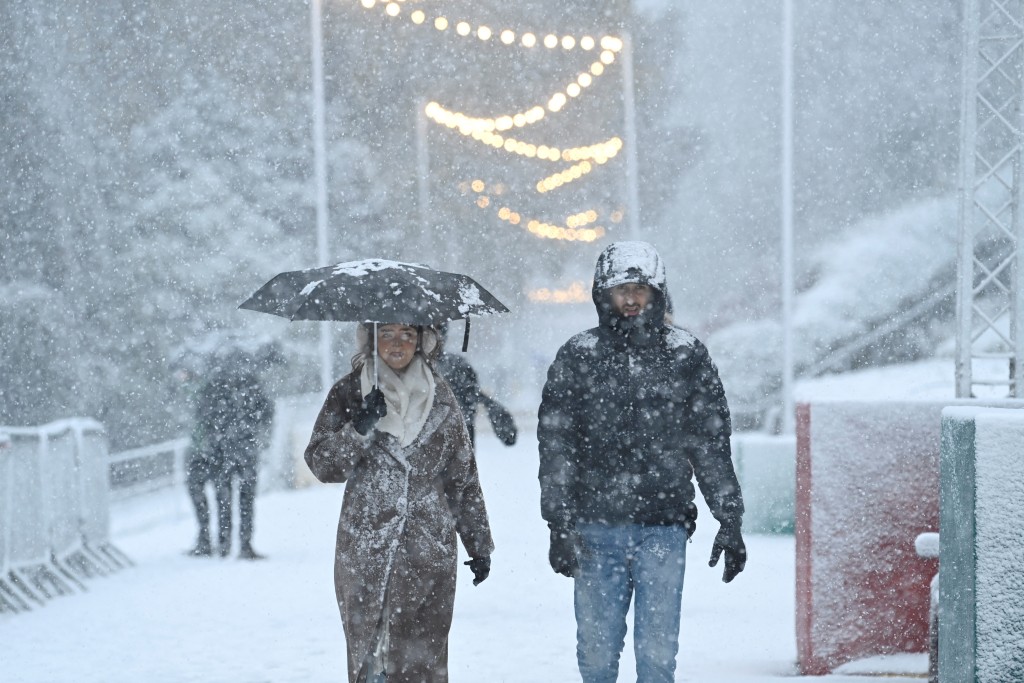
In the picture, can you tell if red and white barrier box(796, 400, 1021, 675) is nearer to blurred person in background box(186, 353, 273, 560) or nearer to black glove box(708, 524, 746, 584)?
black glove box(708, 524, 746, 584)

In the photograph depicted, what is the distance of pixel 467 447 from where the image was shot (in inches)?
183

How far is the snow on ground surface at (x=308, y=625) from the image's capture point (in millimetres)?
6570

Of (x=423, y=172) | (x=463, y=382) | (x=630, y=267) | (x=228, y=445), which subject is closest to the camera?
(x=630, y=267)

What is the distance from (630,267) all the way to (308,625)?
422cm

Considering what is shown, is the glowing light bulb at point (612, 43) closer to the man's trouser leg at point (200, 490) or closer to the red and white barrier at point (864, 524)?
the man's trouser leg at point (200, 490)

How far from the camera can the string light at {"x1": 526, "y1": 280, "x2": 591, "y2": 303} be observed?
133ft

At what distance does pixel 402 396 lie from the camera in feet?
14.9

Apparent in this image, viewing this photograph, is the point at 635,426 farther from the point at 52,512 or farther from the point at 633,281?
the point at 52,512

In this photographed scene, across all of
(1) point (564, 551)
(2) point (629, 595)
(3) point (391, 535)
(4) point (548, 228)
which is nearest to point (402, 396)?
(3) point (391, 535)

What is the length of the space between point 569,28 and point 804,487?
34.4 metres

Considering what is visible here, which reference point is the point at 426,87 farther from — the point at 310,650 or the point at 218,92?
the point at 310,650

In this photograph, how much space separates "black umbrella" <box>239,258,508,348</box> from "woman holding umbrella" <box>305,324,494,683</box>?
0.62 ft

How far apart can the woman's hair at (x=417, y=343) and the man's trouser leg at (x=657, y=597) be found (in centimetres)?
97

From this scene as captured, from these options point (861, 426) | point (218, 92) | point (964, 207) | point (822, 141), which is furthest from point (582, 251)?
point (861, 426)
